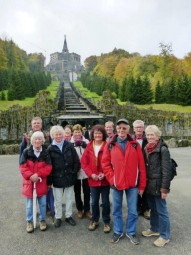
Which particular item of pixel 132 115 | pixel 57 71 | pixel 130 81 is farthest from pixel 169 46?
pixel 57 71

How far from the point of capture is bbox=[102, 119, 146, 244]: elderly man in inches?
171

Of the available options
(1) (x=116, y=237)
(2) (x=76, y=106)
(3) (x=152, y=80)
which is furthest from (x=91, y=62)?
(1) (x=116, y=237)

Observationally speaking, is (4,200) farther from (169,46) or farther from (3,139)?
(169,46)

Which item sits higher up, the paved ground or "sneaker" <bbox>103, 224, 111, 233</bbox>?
"sneaker" <bbox>103, 224, 111, 233</bbox>

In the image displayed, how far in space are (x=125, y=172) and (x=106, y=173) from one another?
1.19 ft

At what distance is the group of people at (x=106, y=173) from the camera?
4340 millimetres

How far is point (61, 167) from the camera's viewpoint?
16.3 feet

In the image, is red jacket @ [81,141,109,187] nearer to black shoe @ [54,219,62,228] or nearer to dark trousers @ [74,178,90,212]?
dark trousers @ [74,178,90,212]

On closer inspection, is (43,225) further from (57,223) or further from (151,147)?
(151,147)

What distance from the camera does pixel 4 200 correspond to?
650 centimetres

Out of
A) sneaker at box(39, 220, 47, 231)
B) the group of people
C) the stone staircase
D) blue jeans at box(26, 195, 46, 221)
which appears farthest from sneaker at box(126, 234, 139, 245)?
the stone staircase

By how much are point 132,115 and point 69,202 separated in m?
20.2

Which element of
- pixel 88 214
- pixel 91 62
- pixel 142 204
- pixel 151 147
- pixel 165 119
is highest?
pixel 91 62

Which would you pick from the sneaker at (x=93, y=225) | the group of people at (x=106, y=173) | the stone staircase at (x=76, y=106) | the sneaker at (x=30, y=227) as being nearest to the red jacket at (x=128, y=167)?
the group of people at (x=106, y=173)
